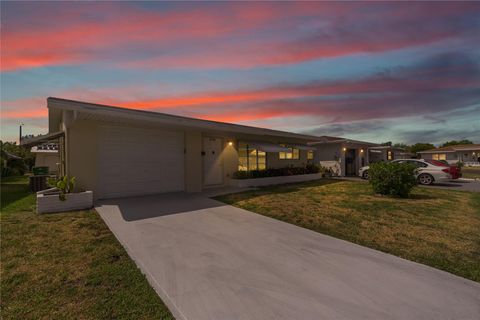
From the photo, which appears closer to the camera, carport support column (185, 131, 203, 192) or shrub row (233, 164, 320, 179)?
carport support column (185, 131, 203, 192)

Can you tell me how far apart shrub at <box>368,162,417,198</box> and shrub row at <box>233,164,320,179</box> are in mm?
5691

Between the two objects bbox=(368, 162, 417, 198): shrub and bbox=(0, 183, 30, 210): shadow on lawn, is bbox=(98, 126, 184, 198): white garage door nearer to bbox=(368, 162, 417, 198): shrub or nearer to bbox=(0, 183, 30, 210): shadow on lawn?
bbox=(0, 183, 30, 210): shadow on lawn

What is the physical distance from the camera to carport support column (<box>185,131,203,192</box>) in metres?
10.1

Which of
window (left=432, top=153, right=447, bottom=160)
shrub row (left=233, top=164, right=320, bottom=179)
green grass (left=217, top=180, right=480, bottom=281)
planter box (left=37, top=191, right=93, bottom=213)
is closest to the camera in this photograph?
green grass (left=217, top=180, right=480, bottom=281)

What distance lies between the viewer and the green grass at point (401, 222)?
3639 millimetres

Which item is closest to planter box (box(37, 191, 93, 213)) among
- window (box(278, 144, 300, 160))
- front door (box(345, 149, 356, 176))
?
window (box(278, 144, 300, 160))

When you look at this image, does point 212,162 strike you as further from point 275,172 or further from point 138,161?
point 275,172

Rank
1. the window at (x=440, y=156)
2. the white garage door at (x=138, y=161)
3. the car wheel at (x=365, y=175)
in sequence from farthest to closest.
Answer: the window at (x=440, y=156)
the car wheel at (x=365, y=175)
the white garage door at (x=138, y=161)

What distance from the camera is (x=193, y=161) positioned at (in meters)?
10.3

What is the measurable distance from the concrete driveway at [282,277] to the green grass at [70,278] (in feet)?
0.77

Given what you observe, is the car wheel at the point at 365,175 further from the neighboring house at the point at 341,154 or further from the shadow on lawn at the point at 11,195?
the shadow on lawn at the point at 11,195

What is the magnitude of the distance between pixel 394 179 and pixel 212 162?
8293mm

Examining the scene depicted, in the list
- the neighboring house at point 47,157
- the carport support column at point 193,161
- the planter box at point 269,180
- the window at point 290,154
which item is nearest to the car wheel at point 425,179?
the planter box at point 269,180

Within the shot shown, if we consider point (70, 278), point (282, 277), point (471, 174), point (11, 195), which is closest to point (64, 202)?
point (70, 278)
